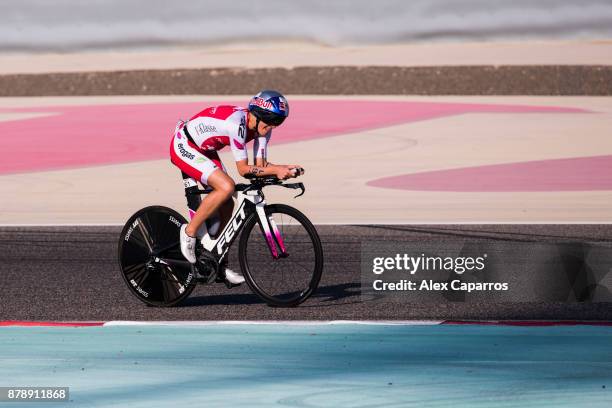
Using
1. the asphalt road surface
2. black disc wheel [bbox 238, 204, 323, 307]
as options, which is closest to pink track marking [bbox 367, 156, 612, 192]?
the asphalt road surface

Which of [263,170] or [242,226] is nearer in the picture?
[263,170]

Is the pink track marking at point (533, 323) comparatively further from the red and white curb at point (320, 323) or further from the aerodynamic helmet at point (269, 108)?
the aerodynamic helmet at point (269, 108)

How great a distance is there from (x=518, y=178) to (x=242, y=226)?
28.0 ft

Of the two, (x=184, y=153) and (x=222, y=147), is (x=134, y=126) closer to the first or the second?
(x=184, y=153)

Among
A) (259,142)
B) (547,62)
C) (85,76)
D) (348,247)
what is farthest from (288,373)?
(547,62)

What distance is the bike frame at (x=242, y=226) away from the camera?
833 centimetres

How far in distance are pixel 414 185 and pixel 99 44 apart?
29.7m

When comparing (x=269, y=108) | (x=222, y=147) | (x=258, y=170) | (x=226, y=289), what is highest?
(x=269, y=108)

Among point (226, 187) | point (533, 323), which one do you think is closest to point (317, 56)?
point (226, 187)

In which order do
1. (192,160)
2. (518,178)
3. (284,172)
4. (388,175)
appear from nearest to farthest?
(284,172), (192,160), (518,178), (388,175)

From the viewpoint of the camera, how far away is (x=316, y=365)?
6.59m

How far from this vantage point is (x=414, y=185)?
616 inches

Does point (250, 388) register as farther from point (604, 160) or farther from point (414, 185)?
point (604, 160)

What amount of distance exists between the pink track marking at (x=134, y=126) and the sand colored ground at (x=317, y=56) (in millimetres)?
9695
